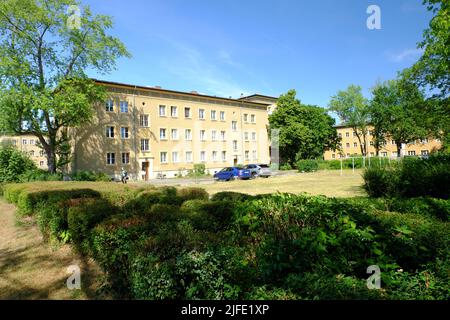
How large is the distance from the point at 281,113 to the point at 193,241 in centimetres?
5569

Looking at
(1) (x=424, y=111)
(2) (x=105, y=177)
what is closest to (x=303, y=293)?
(1) (x=424, y=111)

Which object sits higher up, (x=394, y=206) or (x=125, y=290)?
(x=394, y=206)

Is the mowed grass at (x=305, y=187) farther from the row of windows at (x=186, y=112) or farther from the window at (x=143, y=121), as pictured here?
the row of windows at (x=186, y=112)

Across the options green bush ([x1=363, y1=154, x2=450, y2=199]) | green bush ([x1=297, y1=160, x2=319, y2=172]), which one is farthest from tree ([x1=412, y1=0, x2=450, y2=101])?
green bush ([x1=297, y1=160, x2=319, y2=172])

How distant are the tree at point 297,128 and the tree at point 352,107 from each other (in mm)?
13477

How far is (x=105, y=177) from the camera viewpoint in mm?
35125

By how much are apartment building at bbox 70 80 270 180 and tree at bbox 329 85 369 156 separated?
1026 inches

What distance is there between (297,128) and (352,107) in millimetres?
24431

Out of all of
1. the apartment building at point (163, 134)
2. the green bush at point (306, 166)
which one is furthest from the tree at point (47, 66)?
the green bush at point (306, 166)

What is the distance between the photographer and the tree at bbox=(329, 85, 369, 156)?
71188 millimetres

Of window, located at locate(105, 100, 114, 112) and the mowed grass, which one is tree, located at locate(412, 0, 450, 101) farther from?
window, located at locate(105, 100, 114, 112)

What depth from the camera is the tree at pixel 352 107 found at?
71.2 metres

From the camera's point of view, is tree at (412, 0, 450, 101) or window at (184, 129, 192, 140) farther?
window at (184, 129, 192, 140)
